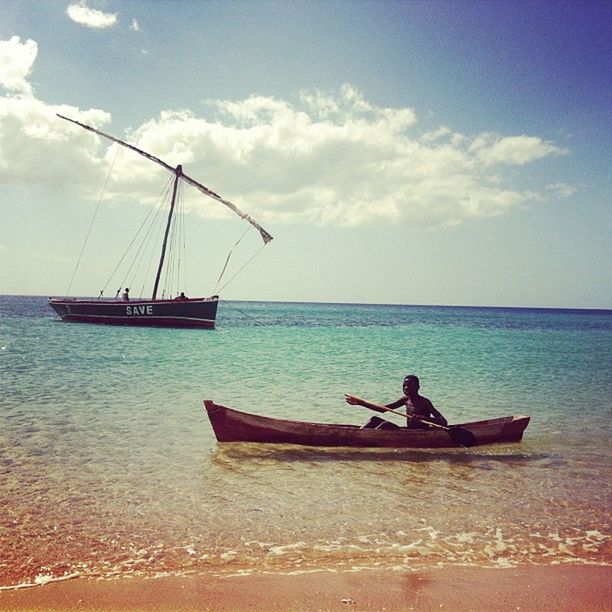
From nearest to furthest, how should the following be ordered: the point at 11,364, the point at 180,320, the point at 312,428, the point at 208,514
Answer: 1. the point at 208,514
2. the point at 312,428
3. the point at 11,364
4. the point at 180,320

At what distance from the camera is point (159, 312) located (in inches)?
1628

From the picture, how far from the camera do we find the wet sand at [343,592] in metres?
4.14

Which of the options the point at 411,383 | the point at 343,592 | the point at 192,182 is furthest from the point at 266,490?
the point at 192,182

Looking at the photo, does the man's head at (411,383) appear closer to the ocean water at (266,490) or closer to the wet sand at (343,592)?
the ocean water at (266,490)

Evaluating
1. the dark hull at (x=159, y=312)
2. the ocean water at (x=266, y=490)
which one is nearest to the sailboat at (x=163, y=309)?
the dark hull at (x=159, y=312)

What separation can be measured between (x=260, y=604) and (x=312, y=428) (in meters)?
5.27

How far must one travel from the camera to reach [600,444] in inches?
424

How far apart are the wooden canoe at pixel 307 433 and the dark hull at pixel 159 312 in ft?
105

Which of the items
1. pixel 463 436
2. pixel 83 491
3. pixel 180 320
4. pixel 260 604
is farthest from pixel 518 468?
pixel 180 320

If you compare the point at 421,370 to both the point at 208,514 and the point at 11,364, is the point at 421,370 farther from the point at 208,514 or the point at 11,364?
the point at 208,514

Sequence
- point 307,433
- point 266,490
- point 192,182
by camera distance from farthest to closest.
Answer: point 192,182, point 307,433, point 266,490

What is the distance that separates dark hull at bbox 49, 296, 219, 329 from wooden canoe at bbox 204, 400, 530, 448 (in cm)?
3207

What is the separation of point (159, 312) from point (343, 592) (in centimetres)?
3896

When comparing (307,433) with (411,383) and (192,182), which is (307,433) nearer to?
(411,383)
